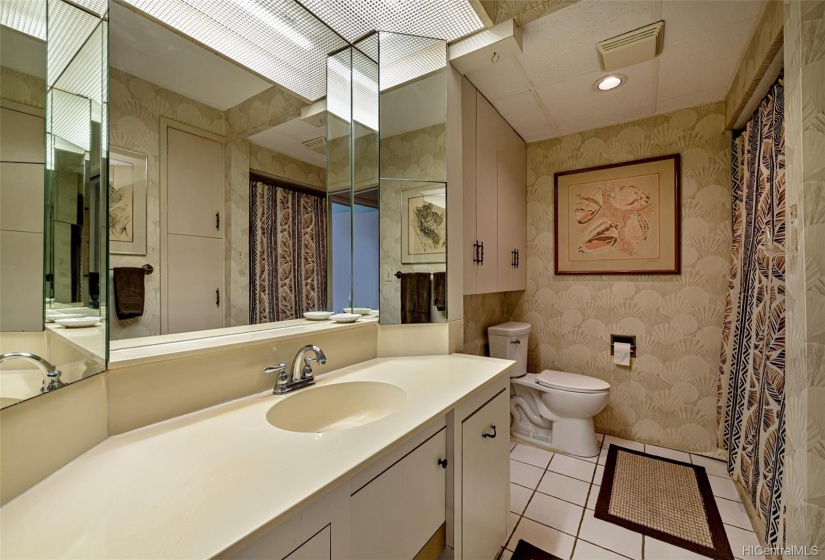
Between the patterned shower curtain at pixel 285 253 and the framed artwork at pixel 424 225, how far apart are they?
0.41 meters

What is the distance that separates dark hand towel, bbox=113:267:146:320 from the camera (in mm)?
950

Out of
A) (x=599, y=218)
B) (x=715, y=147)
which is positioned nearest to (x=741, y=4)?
(x=715, y=147)

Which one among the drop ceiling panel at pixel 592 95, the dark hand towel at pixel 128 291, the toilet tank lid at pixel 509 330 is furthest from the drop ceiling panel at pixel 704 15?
the dark hand towel at pixel 128 291

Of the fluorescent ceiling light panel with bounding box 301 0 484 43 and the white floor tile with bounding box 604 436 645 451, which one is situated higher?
the fluorescent ceiling light panel with bounding box 301 0 484 43

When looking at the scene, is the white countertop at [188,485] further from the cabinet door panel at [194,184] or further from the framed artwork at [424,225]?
the framed artwork at [424,225]

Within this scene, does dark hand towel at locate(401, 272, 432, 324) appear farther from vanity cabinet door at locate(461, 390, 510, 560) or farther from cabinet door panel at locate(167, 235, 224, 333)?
cabinet door panel at locate(167, 235, 224, 333)

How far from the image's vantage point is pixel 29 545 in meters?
0.50

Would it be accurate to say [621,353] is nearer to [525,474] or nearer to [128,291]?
[525,474]

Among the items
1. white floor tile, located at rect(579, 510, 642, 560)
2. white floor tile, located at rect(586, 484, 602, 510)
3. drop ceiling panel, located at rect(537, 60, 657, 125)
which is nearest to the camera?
white floor tile, located at rect(579, 510, 642, 560)

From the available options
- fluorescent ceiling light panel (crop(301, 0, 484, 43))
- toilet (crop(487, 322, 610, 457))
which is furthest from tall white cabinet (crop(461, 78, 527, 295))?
toilet (crop(487, 322, 610, 457))

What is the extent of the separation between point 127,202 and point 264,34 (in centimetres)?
87

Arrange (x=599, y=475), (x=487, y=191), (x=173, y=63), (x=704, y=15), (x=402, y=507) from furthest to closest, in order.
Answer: (x=487, y=191) < (x=599, y=475) < (x=704, y=15) < (x=173, y=63) < (x=402, y=507)

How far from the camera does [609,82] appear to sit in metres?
2.01

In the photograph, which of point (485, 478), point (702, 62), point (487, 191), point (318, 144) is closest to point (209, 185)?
point (318, 144)
